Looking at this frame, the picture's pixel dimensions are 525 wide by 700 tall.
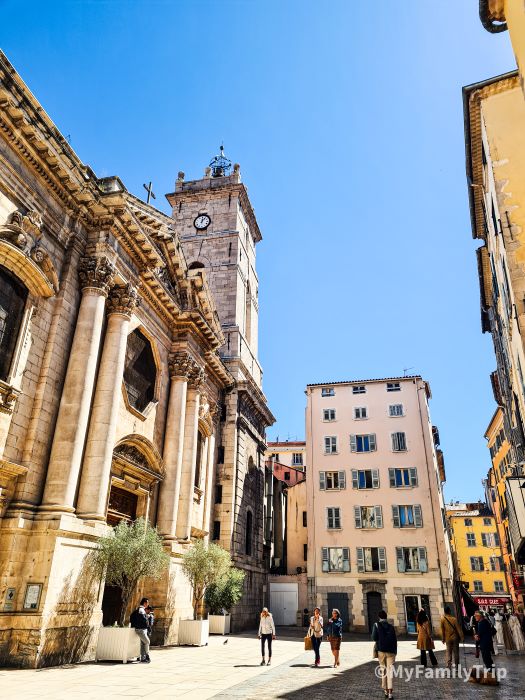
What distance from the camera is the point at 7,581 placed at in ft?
39.2

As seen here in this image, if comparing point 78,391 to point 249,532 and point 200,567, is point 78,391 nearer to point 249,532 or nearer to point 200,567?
point 200,567

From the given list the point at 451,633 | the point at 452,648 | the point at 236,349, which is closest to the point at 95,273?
the point at 451,633

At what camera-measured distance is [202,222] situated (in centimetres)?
3606

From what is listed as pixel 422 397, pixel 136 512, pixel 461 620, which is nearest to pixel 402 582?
pixel 461 620

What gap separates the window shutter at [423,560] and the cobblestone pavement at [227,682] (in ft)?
49.1

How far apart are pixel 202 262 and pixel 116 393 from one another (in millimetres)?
19875

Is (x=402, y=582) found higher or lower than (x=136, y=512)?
lower

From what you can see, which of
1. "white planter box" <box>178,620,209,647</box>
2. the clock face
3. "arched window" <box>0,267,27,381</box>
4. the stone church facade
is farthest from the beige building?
"arched window" <box>0,267,27,381</box>

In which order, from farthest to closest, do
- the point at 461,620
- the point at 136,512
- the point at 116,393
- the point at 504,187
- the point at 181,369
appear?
the point at 461,620 < the point at 181,369 < the point at 136,512 < the point at 116,393 < the point at 504,187

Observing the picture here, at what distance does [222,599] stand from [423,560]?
1392 centimetres

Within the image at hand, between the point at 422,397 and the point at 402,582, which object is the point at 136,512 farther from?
the point at 422,397

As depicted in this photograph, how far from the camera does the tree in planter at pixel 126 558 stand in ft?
45.0

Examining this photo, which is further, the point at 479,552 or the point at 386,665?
the point at 479,552

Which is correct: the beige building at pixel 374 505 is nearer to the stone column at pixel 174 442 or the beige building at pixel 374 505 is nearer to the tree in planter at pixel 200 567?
the tree in planter at pixel 200 567
